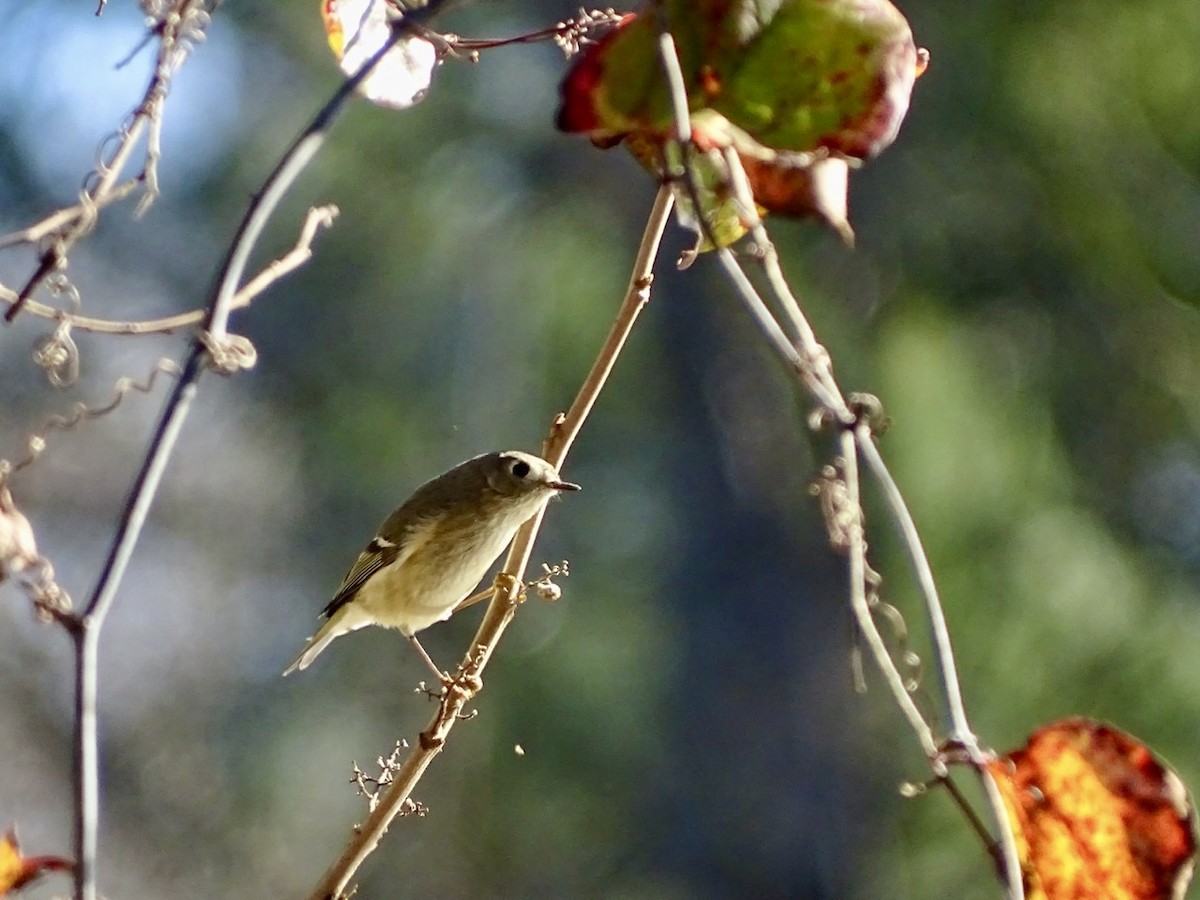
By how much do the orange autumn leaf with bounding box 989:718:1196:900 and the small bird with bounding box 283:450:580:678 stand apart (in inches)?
41.6

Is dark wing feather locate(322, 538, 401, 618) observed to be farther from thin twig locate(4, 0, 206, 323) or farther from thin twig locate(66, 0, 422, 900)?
thin twig locate(66, 0, 422, 900)

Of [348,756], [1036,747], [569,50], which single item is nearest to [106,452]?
[348,756]

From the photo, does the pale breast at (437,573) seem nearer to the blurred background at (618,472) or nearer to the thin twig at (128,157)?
the thin twig at (128,157)

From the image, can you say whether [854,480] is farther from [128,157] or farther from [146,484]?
[128,157]

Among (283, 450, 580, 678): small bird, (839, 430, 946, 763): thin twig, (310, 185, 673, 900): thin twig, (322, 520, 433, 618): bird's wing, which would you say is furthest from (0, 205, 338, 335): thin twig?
(322, 520, 433, 618): bird's wing

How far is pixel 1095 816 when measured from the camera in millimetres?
430

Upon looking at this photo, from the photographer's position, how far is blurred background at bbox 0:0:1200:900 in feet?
9.06

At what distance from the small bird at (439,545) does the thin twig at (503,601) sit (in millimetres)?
593

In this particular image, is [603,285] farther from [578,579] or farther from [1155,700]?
[1155,700]

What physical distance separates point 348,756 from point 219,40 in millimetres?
1576

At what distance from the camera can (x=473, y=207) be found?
3303 millimetres

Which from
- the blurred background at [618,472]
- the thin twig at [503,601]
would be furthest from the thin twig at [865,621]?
the blurred background at [618,472]

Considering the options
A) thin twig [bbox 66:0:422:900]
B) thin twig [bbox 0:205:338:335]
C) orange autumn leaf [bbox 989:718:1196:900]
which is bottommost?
orange autumn leaf [bbox 989:718:1196:900]

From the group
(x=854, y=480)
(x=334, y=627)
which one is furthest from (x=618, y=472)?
(x=854, y=480)
